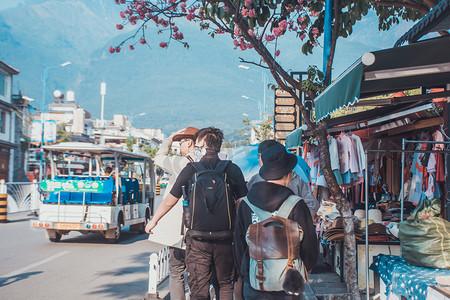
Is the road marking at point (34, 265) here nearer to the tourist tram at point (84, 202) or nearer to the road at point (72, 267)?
the road at point (72, 267)

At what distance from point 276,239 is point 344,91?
1.56m

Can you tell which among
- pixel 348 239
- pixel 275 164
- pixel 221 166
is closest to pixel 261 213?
pixel 275 164

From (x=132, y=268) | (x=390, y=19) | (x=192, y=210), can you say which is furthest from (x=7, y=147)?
(x=192, y=210)

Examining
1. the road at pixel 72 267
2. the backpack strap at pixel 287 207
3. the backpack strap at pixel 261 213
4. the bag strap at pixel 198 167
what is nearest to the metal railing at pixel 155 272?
the road at pixel 72 267

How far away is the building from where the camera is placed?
3435 cm

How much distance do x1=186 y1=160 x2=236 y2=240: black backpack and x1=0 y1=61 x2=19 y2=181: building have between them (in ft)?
112

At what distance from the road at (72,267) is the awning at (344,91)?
4157mm

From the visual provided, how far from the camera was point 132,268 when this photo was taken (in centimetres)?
873

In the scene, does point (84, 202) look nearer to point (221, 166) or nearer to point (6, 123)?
point (221, 166)

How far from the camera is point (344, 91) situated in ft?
12.5

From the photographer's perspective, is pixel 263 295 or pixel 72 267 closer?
pixel 263 295

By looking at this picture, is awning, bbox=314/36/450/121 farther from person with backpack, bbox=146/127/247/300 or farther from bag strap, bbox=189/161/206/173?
bag strap, bbox=189/161/206/173

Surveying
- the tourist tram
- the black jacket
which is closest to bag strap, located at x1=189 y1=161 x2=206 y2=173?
the black jacket

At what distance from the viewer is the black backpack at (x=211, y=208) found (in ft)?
12.8
